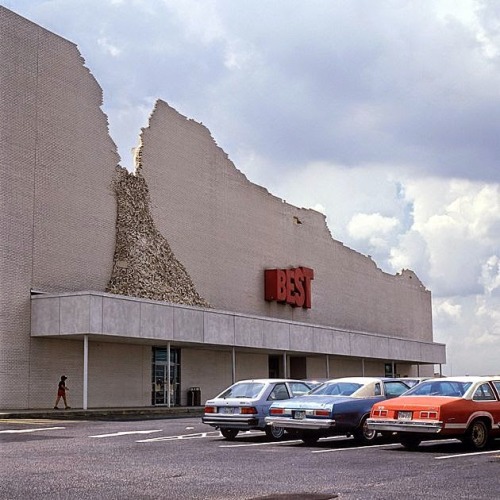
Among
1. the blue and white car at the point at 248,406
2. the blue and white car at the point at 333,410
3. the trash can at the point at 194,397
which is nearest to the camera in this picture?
the blue and white car at the point at 333,410

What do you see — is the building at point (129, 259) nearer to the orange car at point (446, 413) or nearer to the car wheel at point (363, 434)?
the car wheel at point (363, 434)

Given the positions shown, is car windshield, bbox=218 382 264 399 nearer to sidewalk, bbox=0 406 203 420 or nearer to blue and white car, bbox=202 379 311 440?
blue and white car, bbox=202 379 311 440

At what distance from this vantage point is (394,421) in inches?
656

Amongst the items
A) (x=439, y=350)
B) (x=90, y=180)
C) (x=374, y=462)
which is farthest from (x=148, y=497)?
(x=439, y=350)

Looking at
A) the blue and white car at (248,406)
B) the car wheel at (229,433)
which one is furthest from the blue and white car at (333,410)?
the car wheel at (229,433)

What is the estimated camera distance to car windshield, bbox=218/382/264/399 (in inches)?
808

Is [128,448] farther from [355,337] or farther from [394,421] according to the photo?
[355,337]

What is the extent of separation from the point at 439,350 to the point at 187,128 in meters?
35.4

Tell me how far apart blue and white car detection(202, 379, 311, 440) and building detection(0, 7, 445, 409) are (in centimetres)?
1585

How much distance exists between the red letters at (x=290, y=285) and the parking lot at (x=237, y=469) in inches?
1314

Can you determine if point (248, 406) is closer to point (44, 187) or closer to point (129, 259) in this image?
point (44, 187)

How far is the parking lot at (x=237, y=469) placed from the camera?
11.2 m

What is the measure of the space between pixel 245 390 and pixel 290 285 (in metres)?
35.6

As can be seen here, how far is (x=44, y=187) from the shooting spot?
3784cm
